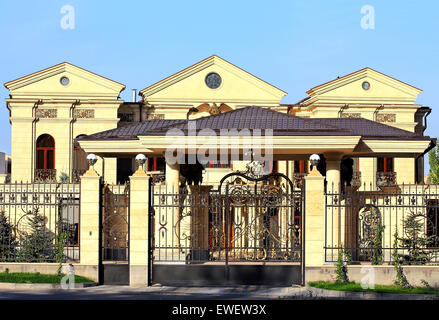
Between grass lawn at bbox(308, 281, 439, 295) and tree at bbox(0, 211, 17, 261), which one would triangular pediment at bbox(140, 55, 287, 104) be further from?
grass lawn at bbox(308, 281, 439, 295)

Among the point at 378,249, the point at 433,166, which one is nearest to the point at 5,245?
the point at 378,249

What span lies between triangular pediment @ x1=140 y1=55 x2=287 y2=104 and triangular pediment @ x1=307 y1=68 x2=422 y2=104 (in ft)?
7.62

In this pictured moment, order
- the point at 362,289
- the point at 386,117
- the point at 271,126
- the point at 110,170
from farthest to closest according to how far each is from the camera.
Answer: the point at 386,117 → the point at 110,170 → the point at 271,126 → the point at 362,289

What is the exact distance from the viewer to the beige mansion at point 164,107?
120 feet

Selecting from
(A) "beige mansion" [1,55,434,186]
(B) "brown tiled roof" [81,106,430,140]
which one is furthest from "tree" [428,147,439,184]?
(B) "brown tiled roof" [81,106,430,140]

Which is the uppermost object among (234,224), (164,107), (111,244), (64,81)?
(64,81)

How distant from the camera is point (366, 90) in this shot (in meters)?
38.0

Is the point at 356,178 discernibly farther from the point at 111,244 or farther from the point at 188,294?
the point at 188,294

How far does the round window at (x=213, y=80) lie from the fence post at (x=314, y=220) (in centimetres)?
2082

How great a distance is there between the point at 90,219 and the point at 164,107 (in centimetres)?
2025

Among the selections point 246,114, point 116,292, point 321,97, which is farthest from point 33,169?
point 116,292

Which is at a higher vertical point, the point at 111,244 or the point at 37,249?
the point at 111,244
